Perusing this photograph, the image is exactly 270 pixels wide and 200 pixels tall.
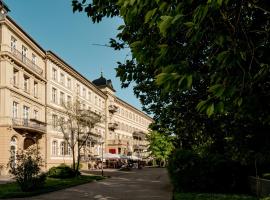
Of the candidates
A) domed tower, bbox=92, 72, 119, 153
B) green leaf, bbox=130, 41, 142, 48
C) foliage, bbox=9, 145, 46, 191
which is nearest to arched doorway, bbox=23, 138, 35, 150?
foliage, bbox=9, 145, 46, 191

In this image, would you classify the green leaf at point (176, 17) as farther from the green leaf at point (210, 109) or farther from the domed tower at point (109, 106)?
the domed tower at point (109, 106)

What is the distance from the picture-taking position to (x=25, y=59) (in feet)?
131

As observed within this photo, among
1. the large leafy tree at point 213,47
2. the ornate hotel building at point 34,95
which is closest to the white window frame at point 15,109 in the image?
the ornate hotel building at point 34,95

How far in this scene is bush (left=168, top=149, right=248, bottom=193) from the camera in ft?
63.7

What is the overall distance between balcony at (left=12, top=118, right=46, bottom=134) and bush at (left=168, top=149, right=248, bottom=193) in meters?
21.4

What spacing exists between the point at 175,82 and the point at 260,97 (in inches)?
80.5

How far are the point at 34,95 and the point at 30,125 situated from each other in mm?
4445

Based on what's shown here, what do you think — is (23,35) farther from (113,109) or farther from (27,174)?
(113,109)

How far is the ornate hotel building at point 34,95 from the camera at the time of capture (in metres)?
35.6

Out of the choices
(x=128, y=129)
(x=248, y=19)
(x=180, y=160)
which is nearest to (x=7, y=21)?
(x=180, y=160)

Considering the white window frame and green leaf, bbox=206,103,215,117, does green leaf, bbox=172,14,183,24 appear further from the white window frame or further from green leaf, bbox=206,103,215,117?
the white window frame

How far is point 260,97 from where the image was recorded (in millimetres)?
5934

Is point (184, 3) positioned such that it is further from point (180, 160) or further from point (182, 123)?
point (180, 160)

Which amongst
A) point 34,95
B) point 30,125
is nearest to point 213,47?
point 30,125
